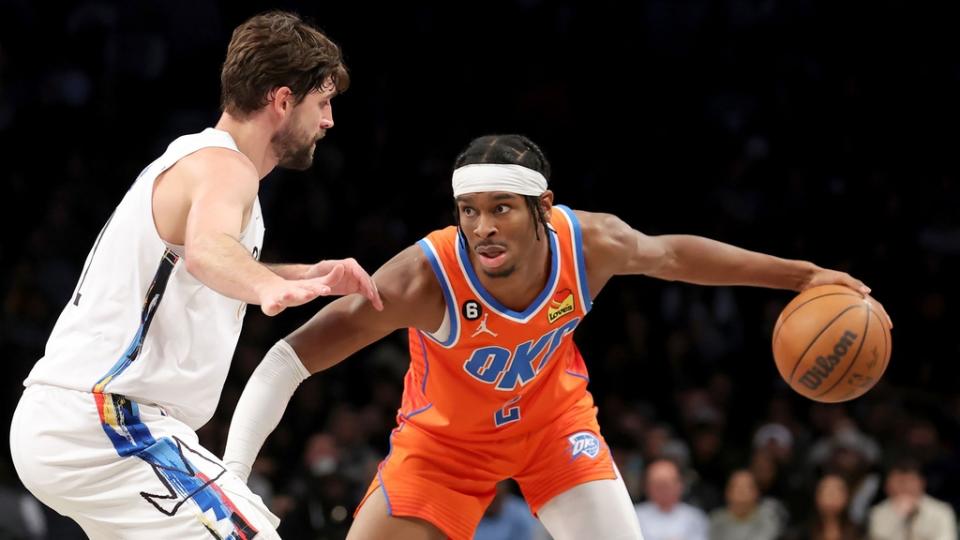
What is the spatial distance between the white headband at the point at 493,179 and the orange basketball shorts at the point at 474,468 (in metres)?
0.90

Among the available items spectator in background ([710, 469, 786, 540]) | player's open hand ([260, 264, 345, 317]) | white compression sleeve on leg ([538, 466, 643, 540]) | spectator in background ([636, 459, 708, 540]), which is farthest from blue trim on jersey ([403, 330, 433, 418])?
spectator in background ([710, 469, 786, 540])

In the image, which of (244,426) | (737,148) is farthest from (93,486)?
(737,148)

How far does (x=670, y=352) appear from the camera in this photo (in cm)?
980

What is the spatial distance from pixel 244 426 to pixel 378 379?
5220mm

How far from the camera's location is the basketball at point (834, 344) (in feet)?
14.5

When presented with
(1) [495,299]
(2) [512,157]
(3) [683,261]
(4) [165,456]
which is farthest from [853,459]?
Result: (4) [165,456]

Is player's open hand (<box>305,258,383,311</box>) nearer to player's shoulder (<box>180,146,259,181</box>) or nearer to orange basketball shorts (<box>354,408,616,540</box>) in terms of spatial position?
player's shoulder (<box>180,146,259,181</box>)

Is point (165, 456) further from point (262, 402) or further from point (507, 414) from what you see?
point (507, 414)

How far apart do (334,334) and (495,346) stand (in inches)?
22.3

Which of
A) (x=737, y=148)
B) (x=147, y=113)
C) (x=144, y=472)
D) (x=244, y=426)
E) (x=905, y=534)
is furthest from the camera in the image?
(x=737, y=148)

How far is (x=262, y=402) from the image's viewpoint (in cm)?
415

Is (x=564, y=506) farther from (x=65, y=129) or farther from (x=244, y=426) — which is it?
(x=65, y=129)

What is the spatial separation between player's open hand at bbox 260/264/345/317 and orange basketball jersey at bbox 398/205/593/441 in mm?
1702

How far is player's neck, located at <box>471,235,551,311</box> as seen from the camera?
4332 mm
